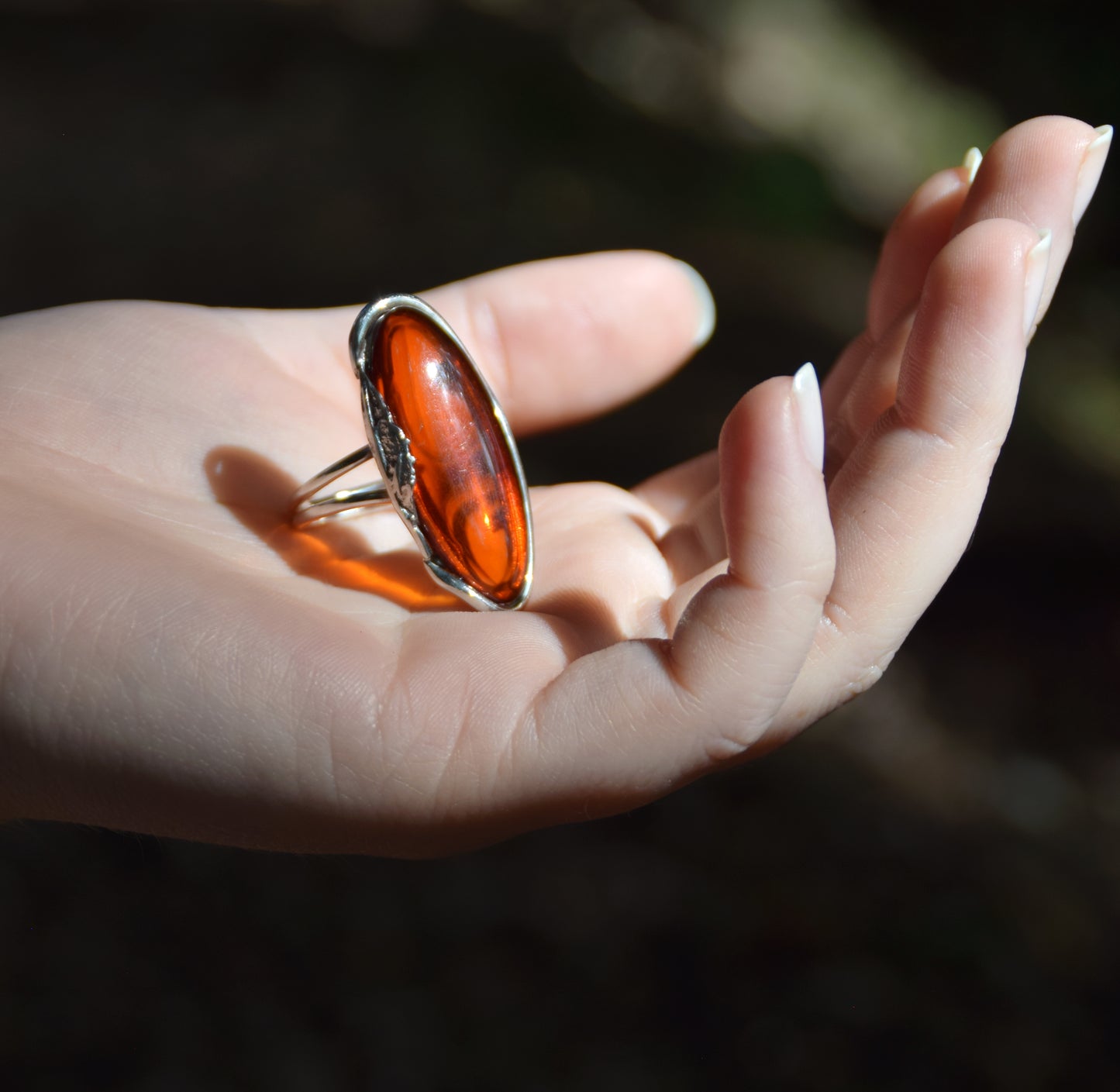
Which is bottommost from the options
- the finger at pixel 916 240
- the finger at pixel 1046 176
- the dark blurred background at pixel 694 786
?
the dark blurred background at pixel 694 786

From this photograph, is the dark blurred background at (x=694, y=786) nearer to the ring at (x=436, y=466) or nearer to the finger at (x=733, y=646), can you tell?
the ring at (x=436, y=466)

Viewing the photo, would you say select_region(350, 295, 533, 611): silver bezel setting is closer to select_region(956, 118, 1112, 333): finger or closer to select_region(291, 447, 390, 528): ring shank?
select_region(291, 447, 390, 528): ring shank

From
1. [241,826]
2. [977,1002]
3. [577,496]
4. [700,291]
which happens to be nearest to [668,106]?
[700,291]

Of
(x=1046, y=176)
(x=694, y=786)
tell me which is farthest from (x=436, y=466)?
(x=694, y=786)

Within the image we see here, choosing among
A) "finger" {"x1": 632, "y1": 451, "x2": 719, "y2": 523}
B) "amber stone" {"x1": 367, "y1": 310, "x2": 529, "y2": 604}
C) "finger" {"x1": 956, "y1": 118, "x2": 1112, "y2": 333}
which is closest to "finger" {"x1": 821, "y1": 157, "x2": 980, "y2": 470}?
"finger" {"x1": 956, "y1": 118, "x2": 1112, "y2": 333}

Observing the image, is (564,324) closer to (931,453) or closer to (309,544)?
(309,544)

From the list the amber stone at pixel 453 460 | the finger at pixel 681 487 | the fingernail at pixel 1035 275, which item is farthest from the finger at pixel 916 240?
the amber stone at pixel 453 460

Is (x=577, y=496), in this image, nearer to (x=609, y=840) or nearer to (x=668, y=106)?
(x=609, y=840)
